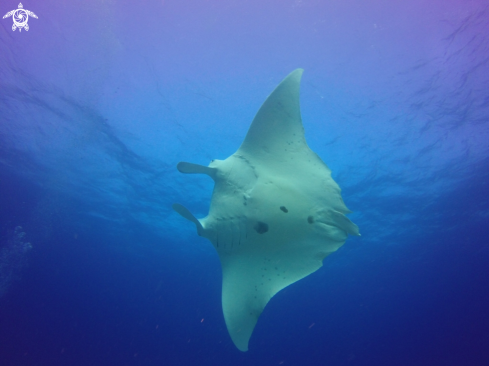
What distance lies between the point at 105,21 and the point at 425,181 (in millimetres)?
17809

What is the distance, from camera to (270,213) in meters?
3.31

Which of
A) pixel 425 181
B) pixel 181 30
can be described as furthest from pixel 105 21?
pixel 425 181

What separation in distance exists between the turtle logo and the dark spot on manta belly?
34.5 feet

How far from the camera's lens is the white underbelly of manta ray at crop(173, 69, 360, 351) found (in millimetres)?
3281

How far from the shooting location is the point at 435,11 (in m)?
7.18

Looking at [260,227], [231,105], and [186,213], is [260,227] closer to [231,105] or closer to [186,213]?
[186,213]

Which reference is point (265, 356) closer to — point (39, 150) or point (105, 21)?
point (39, 150)

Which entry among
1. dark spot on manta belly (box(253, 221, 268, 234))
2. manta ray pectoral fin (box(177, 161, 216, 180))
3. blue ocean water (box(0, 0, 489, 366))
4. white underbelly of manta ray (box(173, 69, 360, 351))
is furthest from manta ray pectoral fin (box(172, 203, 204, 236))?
blue ocean water (box(0, 0, 489, 366))

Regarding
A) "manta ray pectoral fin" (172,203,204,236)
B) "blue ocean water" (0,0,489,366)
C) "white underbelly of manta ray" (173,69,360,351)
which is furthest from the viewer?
"blue ocean water" (0,0,489,366)

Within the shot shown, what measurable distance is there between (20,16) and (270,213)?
36.6 feet

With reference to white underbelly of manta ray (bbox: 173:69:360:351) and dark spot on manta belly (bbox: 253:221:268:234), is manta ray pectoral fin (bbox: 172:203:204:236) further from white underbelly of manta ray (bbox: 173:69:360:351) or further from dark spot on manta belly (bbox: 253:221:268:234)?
dark spot on manta belly (bbox: 253:221:268:234)

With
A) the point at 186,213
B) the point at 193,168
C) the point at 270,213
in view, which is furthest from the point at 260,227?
the point at 193,168

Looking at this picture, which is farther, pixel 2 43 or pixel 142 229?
pixel 142 229

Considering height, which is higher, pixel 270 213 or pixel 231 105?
pixel 231 105
